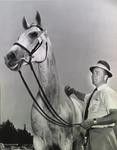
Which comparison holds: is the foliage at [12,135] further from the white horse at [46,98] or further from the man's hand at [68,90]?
the man's hand at [68,90]

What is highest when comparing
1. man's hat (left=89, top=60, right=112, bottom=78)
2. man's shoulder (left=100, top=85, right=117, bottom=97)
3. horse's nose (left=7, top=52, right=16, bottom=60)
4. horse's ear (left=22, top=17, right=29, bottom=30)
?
horse's ear (left=22, top=17, right=29, bottom=30)

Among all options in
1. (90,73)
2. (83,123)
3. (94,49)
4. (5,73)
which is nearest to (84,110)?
(83,123)

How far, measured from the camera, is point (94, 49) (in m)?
1.85

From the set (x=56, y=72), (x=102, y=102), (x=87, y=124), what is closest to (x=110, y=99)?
(x=102, y=102)

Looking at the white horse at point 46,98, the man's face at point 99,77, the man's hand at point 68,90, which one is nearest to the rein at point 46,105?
the white horse at point 46,98

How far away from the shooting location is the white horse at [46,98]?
1845 millimetres

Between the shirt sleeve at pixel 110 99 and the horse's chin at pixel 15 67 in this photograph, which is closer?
the shirt sleeve at pixel 110 99

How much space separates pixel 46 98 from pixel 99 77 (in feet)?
0.88

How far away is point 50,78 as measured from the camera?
189cm

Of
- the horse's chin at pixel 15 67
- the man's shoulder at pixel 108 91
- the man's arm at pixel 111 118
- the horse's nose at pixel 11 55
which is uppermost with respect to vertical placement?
the horse's nose at pixel 11 55

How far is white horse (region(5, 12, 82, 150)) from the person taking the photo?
6.05ft

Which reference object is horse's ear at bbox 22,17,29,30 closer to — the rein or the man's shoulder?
the rein

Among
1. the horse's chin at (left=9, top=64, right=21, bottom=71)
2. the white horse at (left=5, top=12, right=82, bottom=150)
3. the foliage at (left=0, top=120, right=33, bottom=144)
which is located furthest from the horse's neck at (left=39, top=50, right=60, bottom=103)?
the foliage at (left=0, top=120, right=33, bottom=144)

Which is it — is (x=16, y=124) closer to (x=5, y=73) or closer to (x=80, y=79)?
(x=5, y=73)
